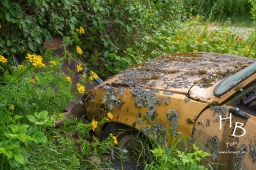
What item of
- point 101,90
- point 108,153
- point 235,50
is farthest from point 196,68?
point 235,50

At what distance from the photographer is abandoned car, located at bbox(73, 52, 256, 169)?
2664mm

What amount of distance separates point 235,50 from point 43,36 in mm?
3834

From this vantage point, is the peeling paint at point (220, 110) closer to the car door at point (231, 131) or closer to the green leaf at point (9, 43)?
the car door at point (231, 131)

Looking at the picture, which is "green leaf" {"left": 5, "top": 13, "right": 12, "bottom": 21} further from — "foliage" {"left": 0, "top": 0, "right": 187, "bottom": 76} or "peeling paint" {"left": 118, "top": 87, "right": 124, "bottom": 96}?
"peeling paint" {"left": 118, "top": 87, "right": 124, "bottom": 96}

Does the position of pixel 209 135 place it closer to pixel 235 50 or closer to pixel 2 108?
pixel 2 108

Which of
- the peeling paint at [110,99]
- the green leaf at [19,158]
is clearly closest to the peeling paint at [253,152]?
the peeling paint at [110,99]

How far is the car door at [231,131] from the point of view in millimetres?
2590

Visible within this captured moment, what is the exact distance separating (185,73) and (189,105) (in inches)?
28.4

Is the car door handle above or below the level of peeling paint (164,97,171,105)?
above

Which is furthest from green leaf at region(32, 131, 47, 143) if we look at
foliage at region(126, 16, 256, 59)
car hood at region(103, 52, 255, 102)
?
foliage at region(126, 16, 256, 59)

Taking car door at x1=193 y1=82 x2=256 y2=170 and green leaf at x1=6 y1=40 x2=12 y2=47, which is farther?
green leaf at x1=6 y1=40 x2=12 y2=47

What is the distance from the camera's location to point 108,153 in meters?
3.26

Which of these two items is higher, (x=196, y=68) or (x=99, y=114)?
(x=196, y=68)

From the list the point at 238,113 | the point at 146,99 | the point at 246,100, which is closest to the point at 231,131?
the point at 238,113
